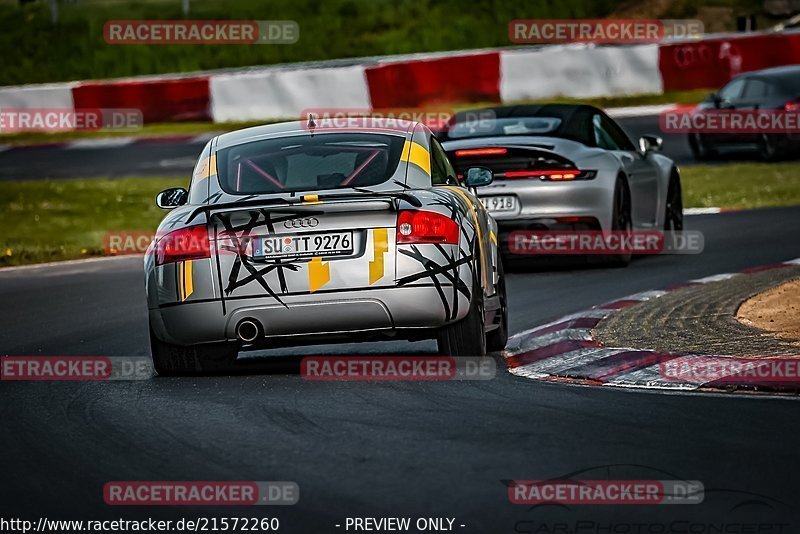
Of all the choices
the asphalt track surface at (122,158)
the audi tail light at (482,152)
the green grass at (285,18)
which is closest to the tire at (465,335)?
the audi tail light at (482,152)

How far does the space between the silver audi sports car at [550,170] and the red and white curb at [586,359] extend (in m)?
3.16

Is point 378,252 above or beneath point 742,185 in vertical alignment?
above

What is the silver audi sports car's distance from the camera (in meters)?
13.4

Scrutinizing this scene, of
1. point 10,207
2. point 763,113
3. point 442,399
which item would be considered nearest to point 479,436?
point 442,399

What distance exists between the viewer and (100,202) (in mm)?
21812

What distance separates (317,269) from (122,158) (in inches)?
790

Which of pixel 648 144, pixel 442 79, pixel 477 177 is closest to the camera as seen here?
pixel 477 177

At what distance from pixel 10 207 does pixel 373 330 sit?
1395 cm

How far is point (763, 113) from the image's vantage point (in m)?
24.6

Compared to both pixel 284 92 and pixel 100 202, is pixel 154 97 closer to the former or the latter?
pixel 284 92

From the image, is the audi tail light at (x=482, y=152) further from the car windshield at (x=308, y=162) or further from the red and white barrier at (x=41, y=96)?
the red and white barrier at (x=41, y=96)

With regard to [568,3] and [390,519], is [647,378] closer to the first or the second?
[390,519]

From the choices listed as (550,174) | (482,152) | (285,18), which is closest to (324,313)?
(482,152)

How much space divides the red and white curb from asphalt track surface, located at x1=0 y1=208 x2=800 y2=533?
9.0 inches
